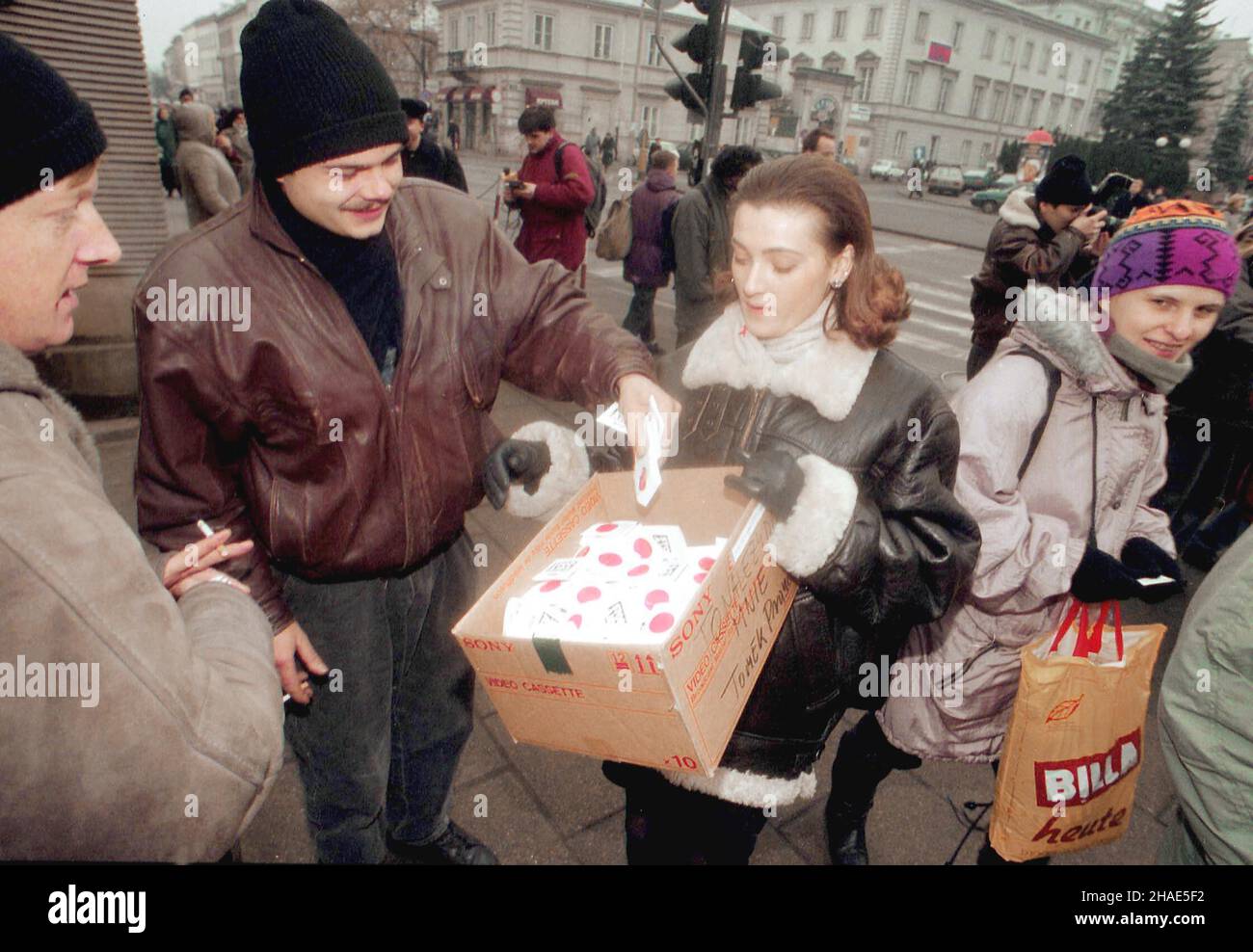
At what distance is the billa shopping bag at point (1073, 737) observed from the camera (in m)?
1.88

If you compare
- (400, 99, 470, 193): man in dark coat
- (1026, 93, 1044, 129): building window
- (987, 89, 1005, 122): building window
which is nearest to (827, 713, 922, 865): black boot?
(400, 99, 470, 193): man in dark coat

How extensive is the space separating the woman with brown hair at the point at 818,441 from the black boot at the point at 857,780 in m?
0.50

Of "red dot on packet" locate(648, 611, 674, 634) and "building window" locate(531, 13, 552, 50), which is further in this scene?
"building window" locate(531, 13, 552, 50)

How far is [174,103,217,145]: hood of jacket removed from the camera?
22.0 ft

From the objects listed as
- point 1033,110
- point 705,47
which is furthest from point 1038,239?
point 1033,110

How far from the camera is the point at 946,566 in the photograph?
1.73m

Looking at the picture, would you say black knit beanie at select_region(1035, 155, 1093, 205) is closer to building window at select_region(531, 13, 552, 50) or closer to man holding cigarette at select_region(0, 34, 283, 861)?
man holding cigarette at select_region(0, 34, 283, 861)

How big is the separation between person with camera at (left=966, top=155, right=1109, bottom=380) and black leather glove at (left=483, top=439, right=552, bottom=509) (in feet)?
12.1

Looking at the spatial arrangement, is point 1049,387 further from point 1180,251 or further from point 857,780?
point 857,780

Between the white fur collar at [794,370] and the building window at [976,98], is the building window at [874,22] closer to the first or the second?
the building window at [976,98]

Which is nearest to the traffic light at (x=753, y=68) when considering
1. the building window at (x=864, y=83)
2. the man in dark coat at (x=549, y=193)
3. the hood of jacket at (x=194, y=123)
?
the man in dark coat at (x=549, y=193)

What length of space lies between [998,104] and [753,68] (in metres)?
65.5

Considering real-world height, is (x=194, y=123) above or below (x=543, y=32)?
below

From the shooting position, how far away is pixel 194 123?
22.3ft
